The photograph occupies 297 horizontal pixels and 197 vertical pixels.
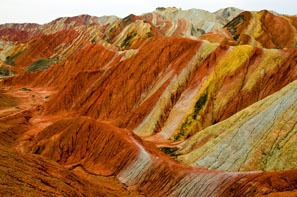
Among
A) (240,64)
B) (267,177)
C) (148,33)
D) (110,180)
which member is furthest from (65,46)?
(267,177)

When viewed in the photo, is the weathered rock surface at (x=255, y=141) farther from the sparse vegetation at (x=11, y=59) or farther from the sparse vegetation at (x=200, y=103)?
the sparse vegetation at (x=11, y=59)

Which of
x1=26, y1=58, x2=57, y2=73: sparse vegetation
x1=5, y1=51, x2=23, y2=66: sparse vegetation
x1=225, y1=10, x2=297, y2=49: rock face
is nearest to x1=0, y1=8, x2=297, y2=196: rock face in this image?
x1=225, y1=10, x2=297, y2=49: rock face

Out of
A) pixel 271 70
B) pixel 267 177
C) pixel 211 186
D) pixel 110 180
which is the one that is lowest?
pixel 110 180

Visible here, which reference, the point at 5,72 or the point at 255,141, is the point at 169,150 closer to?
the point at 255,141

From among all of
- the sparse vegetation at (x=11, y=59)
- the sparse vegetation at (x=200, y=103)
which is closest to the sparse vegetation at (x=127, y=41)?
the sparse vegetation at (x=11, y=59)

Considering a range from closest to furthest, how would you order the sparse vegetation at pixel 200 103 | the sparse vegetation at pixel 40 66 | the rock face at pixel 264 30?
1. the sparse vegetation at pixel 200 103
2. the rock face at pixel 264 30
3. the sparse vegetation at pixel 40 66

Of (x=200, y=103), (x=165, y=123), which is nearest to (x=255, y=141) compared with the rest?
(x=200, y=103)

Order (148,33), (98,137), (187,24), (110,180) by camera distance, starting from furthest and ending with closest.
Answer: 1. (187,24)
2. (148,33)
3. (98,137)
4. (110,180)

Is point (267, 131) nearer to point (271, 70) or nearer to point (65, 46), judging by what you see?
point (271, 70)
